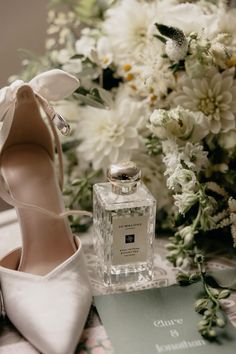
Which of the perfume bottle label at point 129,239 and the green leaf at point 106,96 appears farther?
the green leaf at point 106,96

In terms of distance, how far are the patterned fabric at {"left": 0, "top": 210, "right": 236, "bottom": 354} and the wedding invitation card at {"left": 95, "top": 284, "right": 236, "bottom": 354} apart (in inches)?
0.6

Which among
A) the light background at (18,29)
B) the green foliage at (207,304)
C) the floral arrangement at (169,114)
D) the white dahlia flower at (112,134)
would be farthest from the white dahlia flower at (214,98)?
the light background at (18,29)

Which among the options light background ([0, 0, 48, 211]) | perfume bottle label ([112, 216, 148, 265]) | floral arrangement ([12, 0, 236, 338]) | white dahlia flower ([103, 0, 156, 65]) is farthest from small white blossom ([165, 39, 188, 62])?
light background ([0, 0, 48, 211])

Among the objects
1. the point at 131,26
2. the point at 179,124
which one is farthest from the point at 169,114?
the point at 131,26

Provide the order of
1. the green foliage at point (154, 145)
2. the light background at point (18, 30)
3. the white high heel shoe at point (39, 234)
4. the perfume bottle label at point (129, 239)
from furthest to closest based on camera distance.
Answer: the light background at point (18, 30) < the green foliage at point (154, 145) < the perfume bottle label at point (129, 239) < the white high heel shoe at point (39, 234)

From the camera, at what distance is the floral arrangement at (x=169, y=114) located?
83cm

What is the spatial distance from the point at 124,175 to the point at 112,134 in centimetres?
18

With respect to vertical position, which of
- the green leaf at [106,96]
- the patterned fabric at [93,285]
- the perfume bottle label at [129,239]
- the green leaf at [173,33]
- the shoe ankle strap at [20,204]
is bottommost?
the patterned fabric at [93,285]

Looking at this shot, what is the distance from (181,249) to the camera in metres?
0.88

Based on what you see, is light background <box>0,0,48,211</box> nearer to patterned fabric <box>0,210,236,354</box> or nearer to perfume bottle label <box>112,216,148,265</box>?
patterned fabric <box>0,210,236,354</box>

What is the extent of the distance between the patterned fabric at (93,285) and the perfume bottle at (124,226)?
0.07 feet

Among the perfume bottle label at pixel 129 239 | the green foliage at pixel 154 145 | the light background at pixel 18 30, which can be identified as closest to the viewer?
the perfume bottle label at pixel 129 239

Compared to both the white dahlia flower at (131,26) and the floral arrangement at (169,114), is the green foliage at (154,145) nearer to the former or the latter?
the floral arrangement at (169,114)

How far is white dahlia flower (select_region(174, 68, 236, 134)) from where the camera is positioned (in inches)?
34.4
